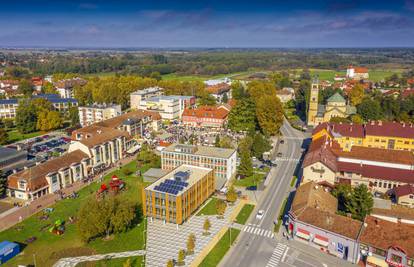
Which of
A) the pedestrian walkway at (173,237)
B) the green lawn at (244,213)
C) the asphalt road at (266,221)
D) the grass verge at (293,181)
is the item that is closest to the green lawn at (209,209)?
the pedestrian walkway at (173,237)

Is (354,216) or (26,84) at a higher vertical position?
(26,84)

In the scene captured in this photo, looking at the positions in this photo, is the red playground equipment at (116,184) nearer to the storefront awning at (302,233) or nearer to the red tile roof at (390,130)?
the storefront awning at (302,233)

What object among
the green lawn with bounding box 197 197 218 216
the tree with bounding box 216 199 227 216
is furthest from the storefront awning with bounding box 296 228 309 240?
the green lawn with bounding box 197 197 218 216

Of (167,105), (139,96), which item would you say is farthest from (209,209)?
(139,96)

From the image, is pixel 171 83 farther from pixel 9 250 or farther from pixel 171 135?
pixel 9 250

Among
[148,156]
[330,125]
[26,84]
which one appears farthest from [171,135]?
[26,84]

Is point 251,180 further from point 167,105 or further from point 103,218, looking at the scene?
point 167,105
